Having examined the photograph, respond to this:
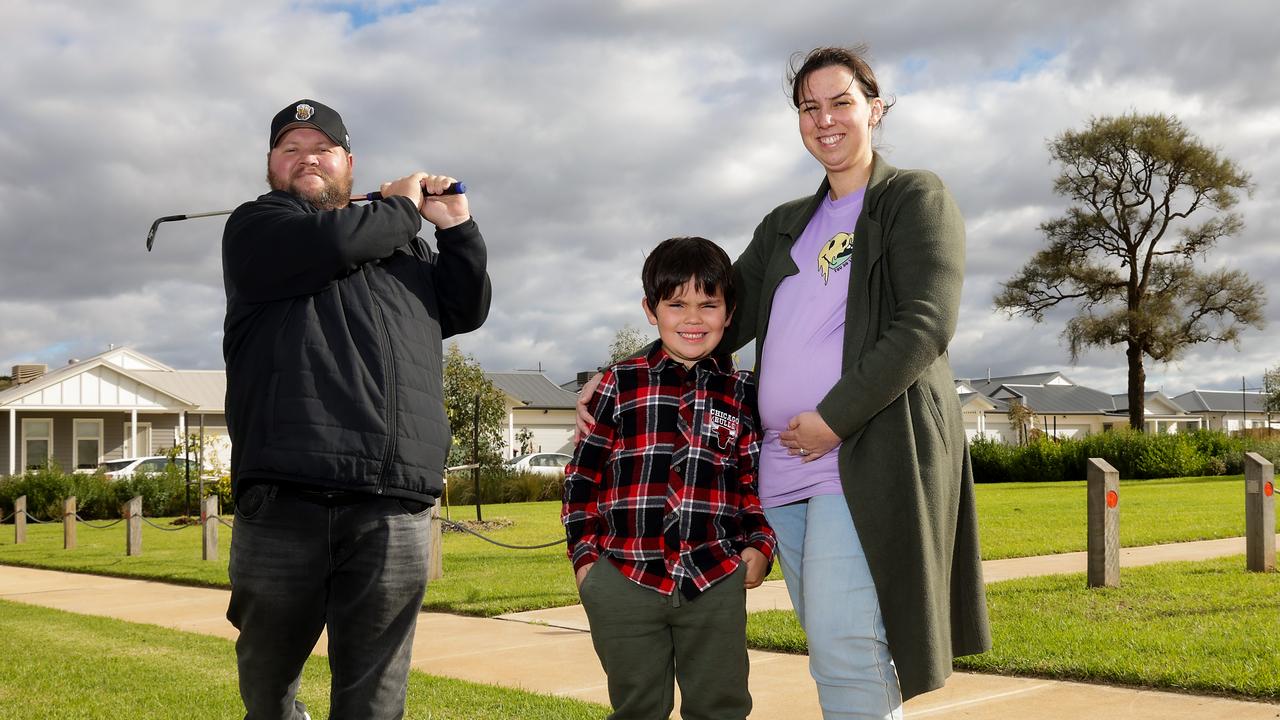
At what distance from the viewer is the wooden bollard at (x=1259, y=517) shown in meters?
8.87

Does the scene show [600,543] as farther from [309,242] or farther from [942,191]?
[942,191]

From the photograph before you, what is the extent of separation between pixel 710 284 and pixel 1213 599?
5.91 metres

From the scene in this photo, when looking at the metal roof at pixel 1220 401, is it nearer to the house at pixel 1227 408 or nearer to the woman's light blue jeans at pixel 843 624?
the house at pixel 1227 408

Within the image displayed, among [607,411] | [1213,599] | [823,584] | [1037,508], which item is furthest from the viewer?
[1037,508]

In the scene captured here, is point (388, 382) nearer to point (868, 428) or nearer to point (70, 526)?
point (868, 428)

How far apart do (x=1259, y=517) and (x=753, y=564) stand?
7741 millimetres

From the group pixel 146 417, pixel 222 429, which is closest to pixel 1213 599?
pixel 222 429

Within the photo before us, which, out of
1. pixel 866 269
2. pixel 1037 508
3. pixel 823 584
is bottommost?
pixel 1037 508

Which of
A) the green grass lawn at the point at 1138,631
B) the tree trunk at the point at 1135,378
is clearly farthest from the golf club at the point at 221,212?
the tree trunk at the point at 1135,378

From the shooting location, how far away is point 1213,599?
7348mm

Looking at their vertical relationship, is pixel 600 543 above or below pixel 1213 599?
above

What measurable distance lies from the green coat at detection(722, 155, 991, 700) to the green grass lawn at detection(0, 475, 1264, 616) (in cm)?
602

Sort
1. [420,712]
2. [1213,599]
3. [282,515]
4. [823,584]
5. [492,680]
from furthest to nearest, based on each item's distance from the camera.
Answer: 1. [1213,599]
2. [492,680]
3. [420,712]
4. [282,515]
5. [823,584]

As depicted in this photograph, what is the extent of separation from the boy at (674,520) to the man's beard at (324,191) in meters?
0.97
